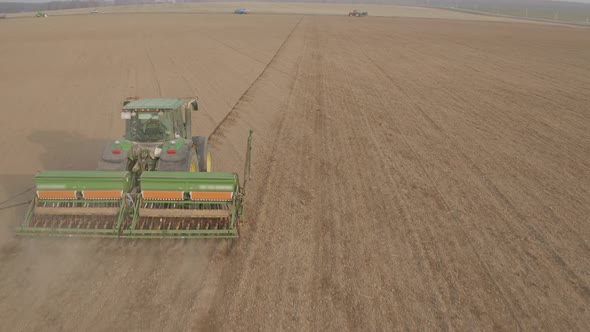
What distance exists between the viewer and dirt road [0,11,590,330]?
235 inches

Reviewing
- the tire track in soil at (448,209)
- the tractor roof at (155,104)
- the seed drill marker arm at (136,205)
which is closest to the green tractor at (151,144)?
the tractor roof at (155,104)

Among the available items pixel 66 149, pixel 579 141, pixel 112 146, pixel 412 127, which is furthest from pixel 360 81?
pixel 112 146

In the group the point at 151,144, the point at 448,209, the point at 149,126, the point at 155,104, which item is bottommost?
the point at 448,209

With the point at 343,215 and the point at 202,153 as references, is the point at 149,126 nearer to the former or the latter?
the point at 202,153

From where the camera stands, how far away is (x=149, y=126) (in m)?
8.10

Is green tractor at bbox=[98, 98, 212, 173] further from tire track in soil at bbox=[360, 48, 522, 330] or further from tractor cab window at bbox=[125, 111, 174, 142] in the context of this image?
tire track in soil at bbox=[360, 48, 522, 330]

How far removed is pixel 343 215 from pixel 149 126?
420 cm

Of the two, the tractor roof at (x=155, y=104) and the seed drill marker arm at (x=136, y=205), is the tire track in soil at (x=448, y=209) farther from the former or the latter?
the tractor roof at (x=155, y=104)

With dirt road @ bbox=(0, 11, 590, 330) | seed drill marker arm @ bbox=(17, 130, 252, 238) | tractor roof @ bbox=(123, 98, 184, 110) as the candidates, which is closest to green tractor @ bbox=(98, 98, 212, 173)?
tractor roof @ bbox=(123, 98, 184, 110)

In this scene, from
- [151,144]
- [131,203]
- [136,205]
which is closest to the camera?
[136,205]

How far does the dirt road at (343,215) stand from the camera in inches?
235

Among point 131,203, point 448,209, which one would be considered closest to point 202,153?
point 131,203

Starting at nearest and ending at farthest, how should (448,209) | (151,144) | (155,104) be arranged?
(151,144), (155,104), (448,209)

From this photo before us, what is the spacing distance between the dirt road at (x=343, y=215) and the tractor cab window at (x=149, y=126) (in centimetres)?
215
